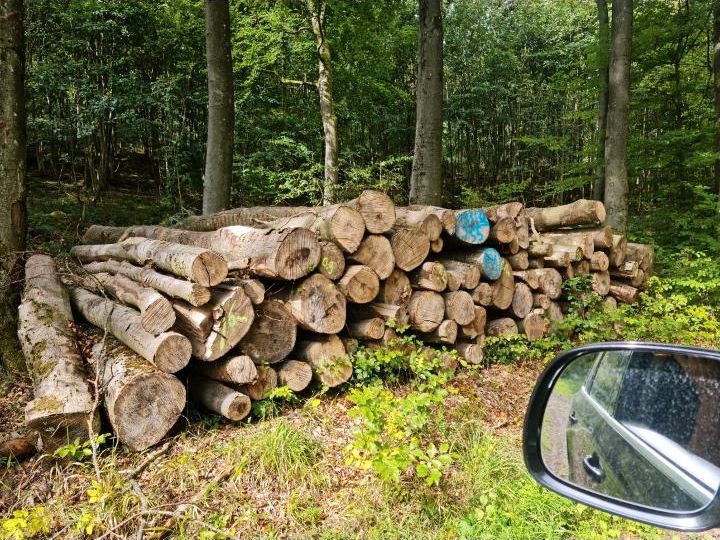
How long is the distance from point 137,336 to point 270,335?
105 centimetres

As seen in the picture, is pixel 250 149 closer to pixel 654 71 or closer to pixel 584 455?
pixel 654 71

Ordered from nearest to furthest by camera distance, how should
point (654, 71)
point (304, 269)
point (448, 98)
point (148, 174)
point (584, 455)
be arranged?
point (584, 455)
point (304, 269)
point (654, 71)
point (148, 174)
point (448, 98)

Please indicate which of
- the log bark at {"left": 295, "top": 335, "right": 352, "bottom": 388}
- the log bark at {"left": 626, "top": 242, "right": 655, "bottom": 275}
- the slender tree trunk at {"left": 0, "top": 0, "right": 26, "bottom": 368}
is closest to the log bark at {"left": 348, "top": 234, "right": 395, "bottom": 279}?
the log bark at {"left": 295, "top": 335, "right": 352, "bottom": 388}

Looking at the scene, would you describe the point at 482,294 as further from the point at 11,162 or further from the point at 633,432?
the point at 11,162

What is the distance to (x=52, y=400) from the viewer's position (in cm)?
327

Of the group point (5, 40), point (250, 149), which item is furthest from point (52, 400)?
point (250, 149)

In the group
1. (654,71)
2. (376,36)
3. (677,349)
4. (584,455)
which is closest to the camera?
(677,349)

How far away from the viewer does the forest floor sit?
8.64 feet

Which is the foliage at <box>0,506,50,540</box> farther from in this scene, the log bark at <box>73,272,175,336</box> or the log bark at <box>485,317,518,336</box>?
the log bark at <box>485,317,518,336</box>

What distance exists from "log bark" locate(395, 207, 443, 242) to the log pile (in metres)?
0.02

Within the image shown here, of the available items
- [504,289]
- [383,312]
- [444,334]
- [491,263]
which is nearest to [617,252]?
[504,289]

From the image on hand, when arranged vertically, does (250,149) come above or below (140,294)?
above

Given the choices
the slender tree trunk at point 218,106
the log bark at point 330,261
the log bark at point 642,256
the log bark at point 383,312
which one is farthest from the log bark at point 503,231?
the slender tree trunk at point 218,106

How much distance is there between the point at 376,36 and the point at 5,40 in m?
11.5
